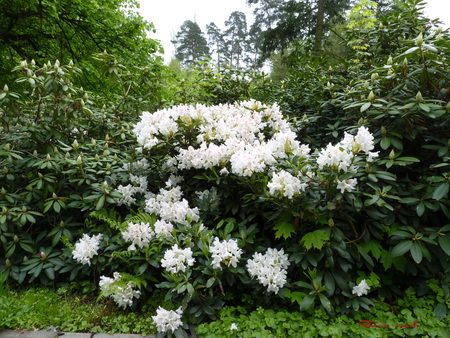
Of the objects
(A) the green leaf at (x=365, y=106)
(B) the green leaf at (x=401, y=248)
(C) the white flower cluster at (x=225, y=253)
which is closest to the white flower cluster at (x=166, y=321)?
(C) the white flower cluster at (x=225, y=253)

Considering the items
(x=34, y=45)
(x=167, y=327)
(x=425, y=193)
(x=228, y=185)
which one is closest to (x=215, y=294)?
(x=167, y=327)

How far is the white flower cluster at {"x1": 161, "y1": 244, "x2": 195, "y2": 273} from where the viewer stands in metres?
1.80

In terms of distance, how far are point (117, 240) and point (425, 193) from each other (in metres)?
2.26

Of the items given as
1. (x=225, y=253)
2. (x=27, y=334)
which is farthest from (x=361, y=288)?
(x=27, y=334)

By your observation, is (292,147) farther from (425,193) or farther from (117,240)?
(117,240)

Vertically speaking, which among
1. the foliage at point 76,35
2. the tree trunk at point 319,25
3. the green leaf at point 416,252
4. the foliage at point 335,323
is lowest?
the foliage at point 335,323

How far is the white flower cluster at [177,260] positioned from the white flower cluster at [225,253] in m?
0.15

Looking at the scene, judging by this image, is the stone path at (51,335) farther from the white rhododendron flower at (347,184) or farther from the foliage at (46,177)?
the white rhododendron flower at (347,184)

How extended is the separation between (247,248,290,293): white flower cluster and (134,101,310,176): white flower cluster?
60cm

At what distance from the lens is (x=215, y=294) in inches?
81.0

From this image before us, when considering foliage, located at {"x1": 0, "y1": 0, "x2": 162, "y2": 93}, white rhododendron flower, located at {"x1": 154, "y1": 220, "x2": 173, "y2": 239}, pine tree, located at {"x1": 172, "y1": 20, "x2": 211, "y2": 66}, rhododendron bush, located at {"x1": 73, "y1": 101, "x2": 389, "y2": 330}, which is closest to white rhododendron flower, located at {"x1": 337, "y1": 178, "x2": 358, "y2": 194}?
rhododendron bush, located at {"x1": 73, "y1": 101, "x2": 389, "y2": 330}

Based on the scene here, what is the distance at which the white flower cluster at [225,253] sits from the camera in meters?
1.80

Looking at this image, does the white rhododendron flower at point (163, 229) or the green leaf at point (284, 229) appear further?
the white rhododendron flower at point (163, 229)

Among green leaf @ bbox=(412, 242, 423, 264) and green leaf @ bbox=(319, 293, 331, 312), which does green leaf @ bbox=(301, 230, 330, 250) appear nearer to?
green leaf @ bbox=(319, 293, 331, 312)
